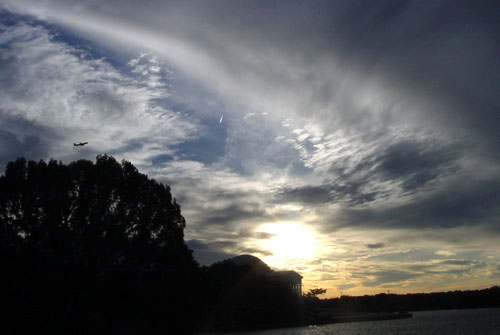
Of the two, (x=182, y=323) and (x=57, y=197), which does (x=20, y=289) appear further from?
(x=182, y=323)

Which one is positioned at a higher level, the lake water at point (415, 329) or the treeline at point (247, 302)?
the treeline at point (247, 302)

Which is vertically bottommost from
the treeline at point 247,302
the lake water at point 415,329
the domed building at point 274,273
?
the lake water at point 415,329

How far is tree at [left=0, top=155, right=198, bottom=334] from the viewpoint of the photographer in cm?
4056

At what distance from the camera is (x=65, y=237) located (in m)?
42.5

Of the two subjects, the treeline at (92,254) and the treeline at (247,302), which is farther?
the treeline at (247,302)

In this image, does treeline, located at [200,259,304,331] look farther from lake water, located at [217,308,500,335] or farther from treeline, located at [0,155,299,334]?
treeline, located at [0,155,299,334]

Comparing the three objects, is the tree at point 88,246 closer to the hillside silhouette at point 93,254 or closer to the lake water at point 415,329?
the hillside silhouette at point 93,254

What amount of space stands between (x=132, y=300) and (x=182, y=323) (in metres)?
7.15

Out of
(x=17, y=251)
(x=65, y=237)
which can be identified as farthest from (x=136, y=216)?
(x=17, y=251)

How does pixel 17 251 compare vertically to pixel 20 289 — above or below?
above

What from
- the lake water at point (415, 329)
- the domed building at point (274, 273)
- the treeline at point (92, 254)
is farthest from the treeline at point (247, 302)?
the treeline at point (92, 254)

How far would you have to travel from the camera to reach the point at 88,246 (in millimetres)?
43375

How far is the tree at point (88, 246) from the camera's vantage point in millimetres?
40562

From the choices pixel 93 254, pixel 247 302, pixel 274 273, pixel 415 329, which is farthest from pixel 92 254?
pixel 274 273
